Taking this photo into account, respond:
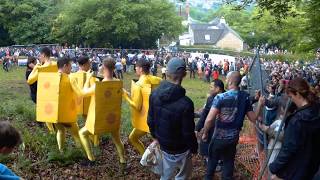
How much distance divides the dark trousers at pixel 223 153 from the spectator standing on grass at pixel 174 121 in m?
0.49

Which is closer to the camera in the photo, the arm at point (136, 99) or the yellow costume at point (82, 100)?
the arm at point (136, 99)

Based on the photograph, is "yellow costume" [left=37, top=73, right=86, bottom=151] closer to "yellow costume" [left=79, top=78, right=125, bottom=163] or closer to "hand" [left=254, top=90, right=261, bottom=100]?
"yellow costume" [left=79, top=78, right=125, bottom=163]

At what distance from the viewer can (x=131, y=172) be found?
7.20 metres

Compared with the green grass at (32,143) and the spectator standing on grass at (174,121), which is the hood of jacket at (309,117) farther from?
the green grass at (32,143)

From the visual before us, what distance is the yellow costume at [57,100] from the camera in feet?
23.7

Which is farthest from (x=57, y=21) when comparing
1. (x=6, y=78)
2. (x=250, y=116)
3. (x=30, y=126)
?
(x=250, y=116)

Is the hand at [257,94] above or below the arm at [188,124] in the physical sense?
above

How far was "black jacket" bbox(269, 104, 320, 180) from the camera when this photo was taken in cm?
418

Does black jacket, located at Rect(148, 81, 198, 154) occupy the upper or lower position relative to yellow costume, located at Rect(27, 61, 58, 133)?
lower

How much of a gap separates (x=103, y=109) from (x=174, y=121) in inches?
76.1

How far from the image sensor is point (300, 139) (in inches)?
165

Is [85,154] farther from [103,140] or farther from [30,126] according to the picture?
[30,126]

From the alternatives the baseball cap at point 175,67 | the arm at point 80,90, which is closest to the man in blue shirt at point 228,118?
the baseball cap at point 175,67

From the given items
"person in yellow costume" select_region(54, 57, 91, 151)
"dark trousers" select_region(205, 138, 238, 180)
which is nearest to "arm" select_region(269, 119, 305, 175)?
"dark trousers" select_region(205, 138, 238, 180)
